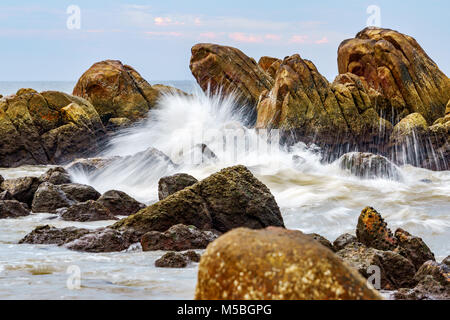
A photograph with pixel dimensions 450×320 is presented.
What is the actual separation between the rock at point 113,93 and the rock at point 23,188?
14.5m

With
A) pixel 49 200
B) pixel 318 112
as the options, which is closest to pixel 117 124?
pixel 318 112

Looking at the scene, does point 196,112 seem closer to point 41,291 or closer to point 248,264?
point 41,291

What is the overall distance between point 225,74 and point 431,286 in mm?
22088

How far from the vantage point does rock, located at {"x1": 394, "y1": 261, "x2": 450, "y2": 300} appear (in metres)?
5.39

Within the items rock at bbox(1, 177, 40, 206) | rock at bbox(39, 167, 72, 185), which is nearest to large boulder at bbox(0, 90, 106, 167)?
rock at bbox(39, 167, 72, 185)

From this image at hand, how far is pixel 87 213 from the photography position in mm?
10125

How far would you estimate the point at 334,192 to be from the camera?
14352 millimetres

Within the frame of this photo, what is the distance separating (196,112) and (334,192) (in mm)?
13476

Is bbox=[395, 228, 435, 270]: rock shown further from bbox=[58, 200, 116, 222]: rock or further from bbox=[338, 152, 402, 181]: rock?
bbox=[338, 152, 402, 181]: rock

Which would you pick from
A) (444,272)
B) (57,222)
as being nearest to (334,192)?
(57,222)

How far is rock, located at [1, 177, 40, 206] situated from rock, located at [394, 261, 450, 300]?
8.35 metres

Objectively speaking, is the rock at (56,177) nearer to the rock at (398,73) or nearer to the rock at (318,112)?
the rock at (318,112)

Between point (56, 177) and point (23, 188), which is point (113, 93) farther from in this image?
point (23, 188)

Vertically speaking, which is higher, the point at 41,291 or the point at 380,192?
the point at 41,291
